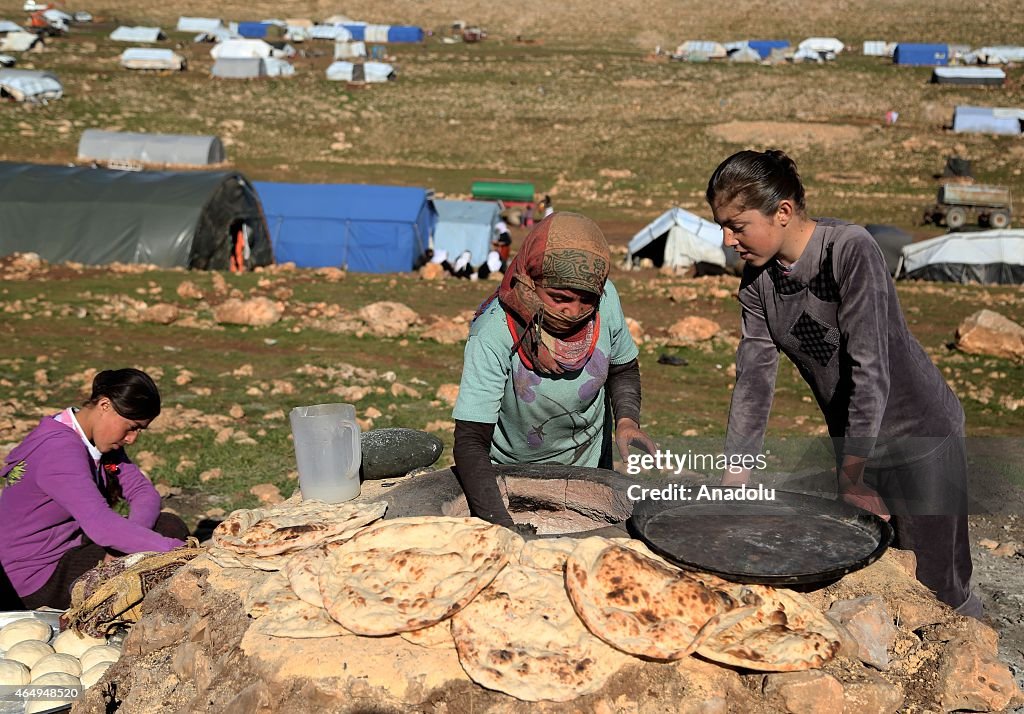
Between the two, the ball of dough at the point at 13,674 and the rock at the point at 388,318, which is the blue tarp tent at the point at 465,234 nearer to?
the rock at the point at 388,318

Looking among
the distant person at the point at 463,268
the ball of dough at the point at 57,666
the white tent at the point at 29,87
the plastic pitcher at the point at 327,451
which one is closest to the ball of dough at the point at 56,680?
the ball of dough at the point at 57,666

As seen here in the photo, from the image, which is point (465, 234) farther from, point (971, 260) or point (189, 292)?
point (971, 260)

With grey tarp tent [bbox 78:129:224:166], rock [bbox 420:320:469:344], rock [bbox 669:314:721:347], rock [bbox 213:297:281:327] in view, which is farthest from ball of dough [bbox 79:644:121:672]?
grey tarp tent [bbox 78:129:224:166]

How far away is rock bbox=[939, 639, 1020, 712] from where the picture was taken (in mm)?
3209

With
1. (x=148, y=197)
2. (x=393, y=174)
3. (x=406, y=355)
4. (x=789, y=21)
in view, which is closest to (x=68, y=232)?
(x=148, y=197)

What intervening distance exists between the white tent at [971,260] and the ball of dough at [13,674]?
19.4 m

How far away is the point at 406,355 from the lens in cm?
1179

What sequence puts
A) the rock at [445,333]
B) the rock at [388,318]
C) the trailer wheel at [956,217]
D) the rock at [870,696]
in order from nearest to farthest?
1. the rock at [870,696]
2. the rock at [445,333]
3. the rock at [388,318]
4. the trailer wheel at [956,217]

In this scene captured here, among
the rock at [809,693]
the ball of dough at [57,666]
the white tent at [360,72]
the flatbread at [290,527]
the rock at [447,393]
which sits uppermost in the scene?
the white tent at [360,72]

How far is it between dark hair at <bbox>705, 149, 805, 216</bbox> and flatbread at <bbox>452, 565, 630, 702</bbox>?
140 centimetres

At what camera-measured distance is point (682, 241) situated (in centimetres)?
2105

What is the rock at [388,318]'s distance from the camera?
12.7 meters

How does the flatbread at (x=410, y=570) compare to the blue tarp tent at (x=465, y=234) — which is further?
the blue tarp tent at (x=465, y=234)

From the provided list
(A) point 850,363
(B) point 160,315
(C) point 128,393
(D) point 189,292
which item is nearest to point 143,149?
(D) point 189,292
